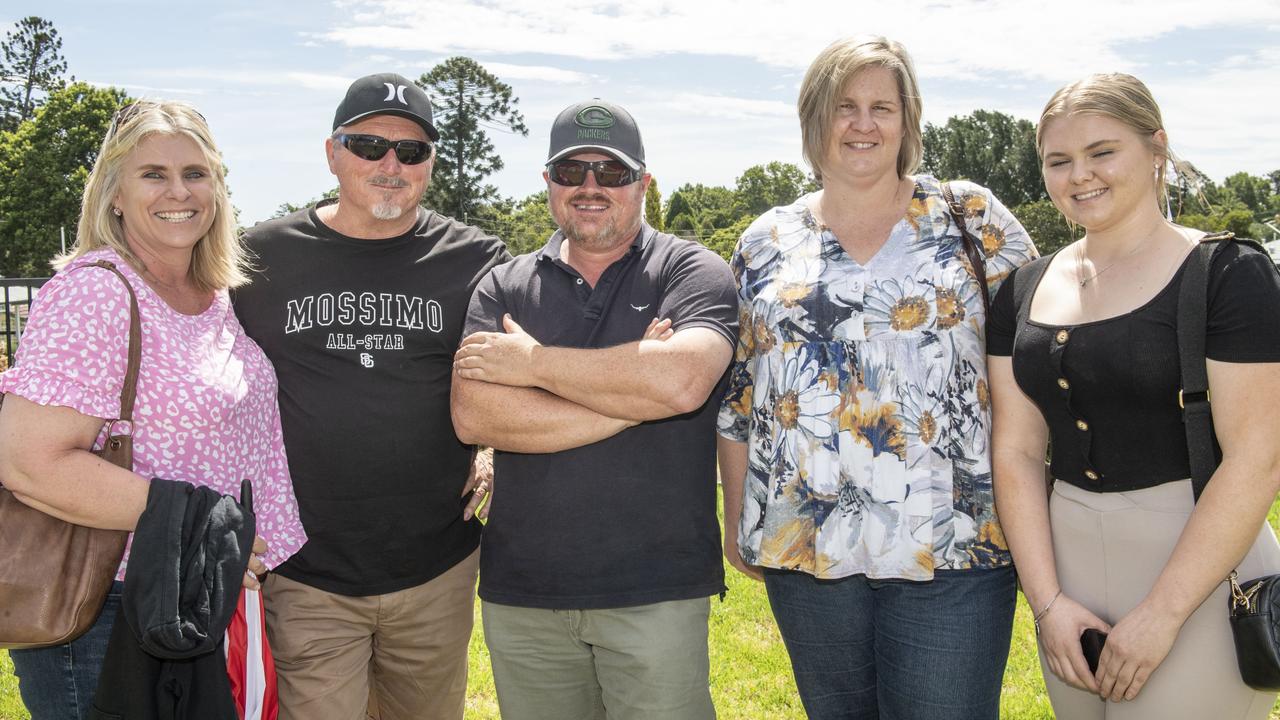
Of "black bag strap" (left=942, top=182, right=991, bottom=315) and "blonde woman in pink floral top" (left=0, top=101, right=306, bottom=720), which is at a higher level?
"black bag strap" (left=942, top=182, right=991, bottom=315)

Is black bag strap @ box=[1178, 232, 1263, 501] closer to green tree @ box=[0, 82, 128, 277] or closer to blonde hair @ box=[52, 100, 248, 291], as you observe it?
blonde hair @ box=[52, 100, 248, 291]

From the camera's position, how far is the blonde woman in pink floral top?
8.54 ft

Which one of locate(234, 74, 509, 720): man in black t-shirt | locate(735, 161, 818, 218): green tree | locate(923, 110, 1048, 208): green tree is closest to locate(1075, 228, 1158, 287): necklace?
locate(234, 74, 509, 720): man in black t-shirt

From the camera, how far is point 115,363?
8.93 ft

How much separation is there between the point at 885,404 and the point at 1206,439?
86 centimetres

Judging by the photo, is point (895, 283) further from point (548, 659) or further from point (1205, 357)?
point (548, 659)

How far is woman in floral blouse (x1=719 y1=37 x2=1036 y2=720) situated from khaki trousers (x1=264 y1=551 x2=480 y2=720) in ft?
4.57

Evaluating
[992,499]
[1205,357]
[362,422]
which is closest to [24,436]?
[362,422]

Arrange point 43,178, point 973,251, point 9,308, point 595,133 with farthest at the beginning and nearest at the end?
1. point 43,178
2. point 9,308
3. point 595,133
4. point 973,251

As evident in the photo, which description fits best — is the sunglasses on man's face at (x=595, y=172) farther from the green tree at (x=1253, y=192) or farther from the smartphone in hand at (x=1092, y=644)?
the green tree at (x=1253, y=192)

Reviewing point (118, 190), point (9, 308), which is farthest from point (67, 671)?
point (9, 308)

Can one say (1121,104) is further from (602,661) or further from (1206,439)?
(602,661)

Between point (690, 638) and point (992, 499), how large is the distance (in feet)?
3.62

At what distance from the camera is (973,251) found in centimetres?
296
